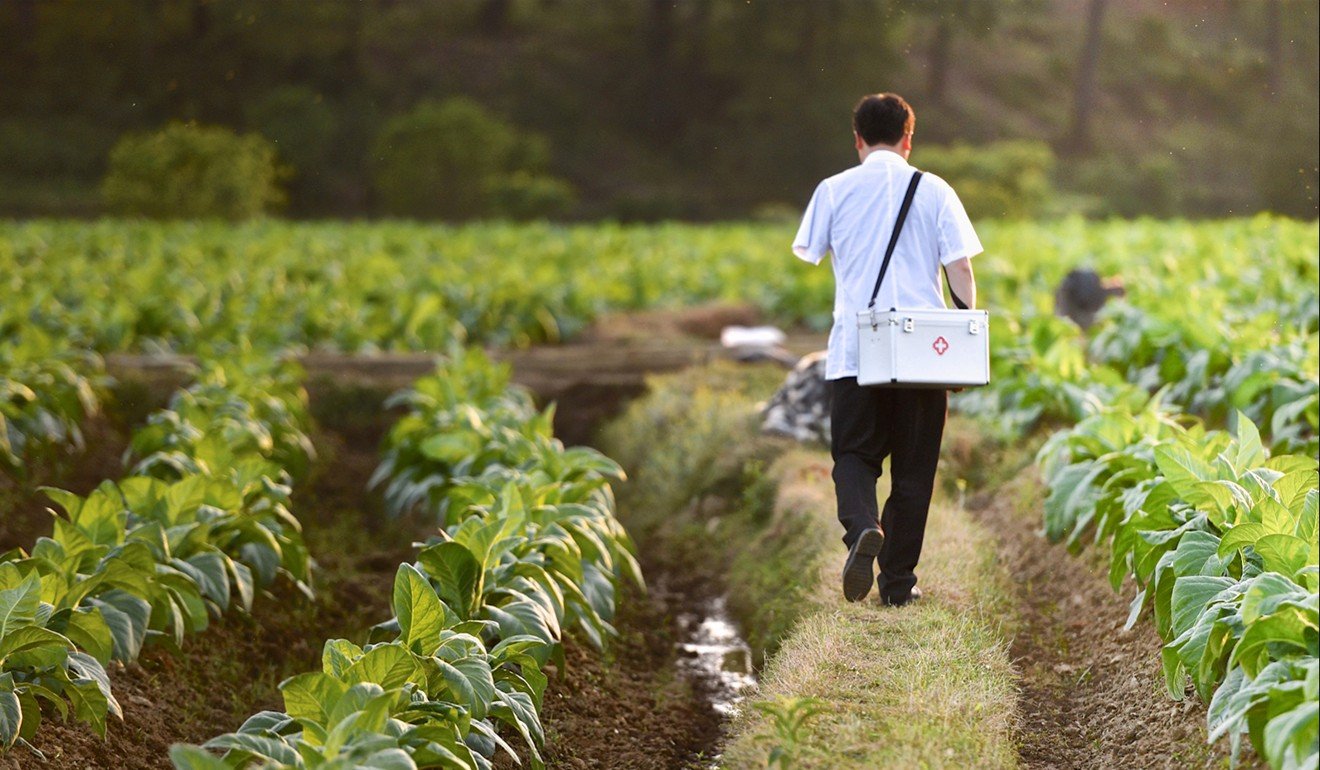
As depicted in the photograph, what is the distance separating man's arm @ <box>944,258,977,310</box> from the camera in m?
4.55

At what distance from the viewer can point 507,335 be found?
503 inches

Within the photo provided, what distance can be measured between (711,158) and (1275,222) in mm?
29149

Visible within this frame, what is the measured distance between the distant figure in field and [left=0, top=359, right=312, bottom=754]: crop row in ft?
19.2

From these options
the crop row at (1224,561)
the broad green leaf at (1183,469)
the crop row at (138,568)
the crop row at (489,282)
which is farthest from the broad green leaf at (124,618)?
the crop row at (489,282)

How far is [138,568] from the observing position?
177 inches

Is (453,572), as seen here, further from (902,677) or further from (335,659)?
(902,677)

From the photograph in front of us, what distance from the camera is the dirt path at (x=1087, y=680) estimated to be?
3814mm

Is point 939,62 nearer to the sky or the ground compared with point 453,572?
nearer to the sky

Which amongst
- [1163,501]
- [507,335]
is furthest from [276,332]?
[1163,501]

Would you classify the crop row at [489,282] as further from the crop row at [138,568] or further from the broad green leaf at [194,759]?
the broad green leaf at [194,759]

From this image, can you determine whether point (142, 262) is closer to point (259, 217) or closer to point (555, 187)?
point (259, 217)

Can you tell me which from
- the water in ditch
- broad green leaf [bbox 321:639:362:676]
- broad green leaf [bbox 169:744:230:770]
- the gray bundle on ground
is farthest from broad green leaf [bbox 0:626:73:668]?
the gray bundle on ground

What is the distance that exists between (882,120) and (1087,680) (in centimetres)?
186

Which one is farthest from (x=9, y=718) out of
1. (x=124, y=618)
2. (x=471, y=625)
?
(x=471, y=625)
